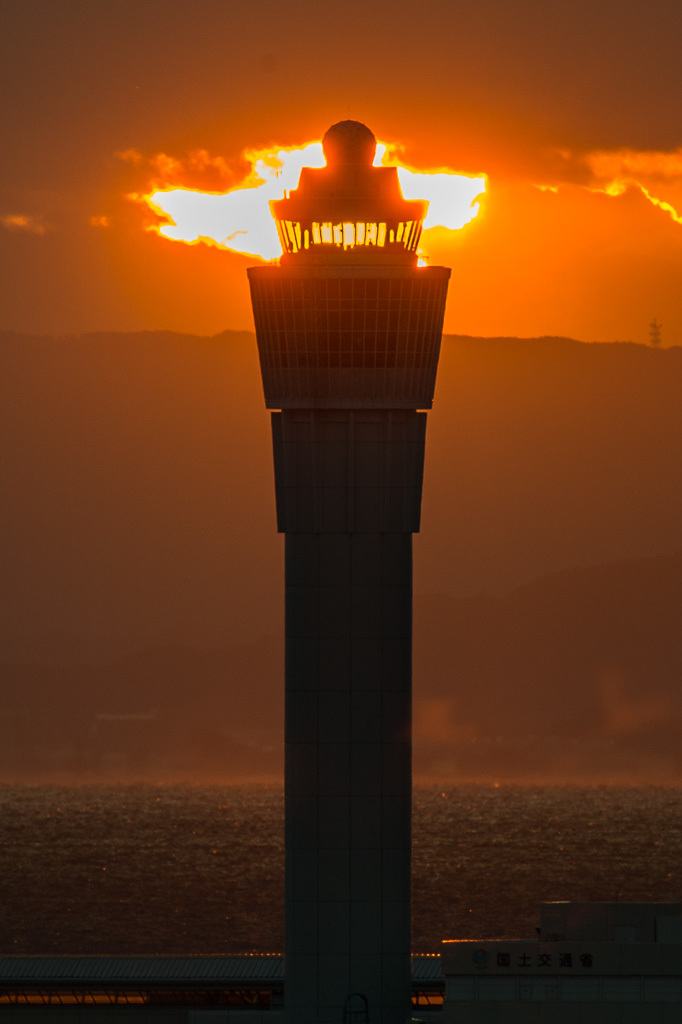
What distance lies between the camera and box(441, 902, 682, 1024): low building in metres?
72.9

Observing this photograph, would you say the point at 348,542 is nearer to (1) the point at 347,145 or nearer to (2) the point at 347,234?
(2) the point at 347,234

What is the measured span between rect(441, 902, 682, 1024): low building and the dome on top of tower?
3638 cm

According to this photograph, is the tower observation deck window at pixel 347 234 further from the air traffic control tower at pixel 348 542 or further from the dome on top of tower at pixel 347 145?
the dome on top of tower at pixel 347 145

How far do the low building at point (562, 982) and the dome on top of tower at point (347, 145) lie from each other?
36.4 m

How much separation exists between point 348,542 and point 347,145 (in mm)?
18813

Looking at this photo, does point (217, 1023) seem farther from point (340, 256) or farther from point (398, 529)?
point (340, 256)

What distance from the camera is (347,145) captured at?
84.1 metres

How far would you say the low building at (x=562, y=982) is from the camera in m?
72.9

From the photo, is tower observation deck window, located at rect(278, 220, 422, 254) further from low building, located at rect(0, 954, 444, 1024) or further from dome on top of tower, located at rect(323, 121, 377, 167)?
low building, located at rect(0, 954, 444, 1024)

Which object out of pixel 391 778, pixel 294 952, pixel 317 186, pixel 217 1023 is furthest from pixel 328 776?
pixel 317 186

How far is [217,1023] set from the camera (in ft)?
274

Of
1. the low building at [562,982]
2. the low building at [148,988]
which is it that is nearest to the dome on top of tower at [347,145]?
the low building at [562,982]

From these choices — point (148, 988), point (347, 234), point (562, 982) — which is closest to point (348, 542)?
point (347, 234)

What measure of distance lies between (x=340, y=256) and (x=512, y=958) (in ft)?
108
